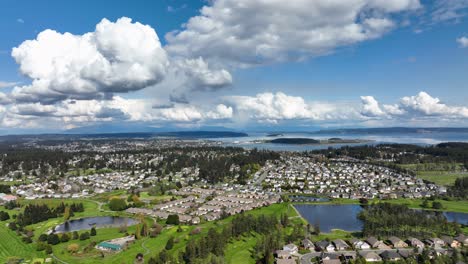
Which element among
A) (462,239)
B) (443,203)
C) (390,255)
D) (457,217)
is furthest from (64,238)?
(443,203)

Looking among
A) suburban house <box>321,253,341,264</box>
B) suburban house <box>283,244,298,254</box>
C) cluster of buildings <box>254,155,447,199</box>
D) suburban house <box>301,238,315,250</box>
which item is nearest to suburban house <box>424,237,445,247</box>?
suburban house <box>321,253,341,264</box>

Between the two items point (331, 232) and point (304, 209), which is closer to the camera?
point (331, 232)

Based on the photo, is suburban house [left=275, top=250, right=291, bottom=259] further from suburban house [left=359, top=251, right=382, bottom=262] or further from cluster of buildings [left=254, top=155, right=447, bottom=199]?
cluster of buildings [left=254, top=155, right=447, bottom=199]

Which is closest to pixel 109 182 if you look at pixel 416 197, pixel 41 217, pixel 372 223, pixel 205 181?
pixel 205 181

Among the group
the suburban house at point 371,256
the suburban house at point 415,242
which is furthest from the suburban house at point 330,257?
the suburban house at point 415,242

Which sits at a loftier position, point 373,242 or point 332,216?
point 373,242

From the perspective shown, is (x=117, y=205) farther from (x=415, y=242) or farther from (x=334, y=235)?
(x=415, y=242)

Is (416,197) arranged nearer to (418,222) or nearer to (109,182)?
(418,222)
